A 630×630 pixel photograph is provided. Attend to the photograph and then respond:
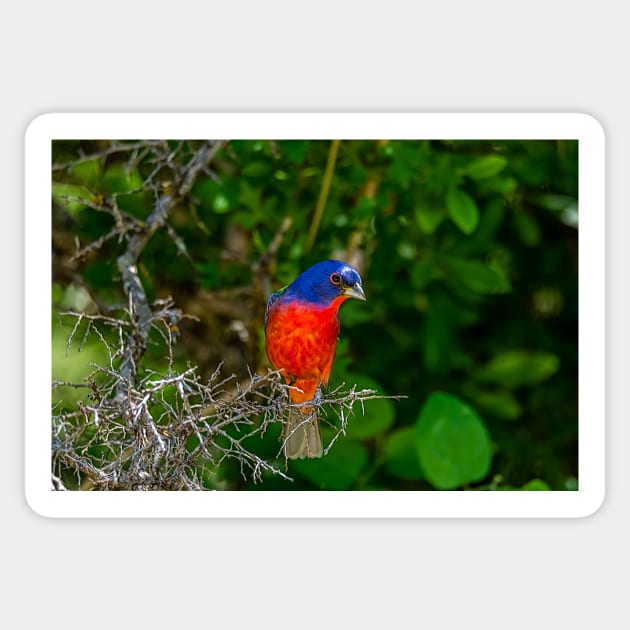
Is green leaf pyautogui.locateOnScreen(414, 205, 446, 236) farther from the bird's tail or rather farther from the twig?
the bird's tail

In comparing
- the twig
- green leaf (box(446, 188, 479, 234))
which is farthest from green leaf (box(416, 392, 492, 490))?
the twig

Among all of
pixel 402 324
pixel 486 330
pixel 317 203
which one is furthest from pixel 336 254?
pixel 486 330

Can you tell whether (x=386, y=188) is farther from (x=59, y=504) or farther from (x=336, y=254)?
(x=59, y=504)

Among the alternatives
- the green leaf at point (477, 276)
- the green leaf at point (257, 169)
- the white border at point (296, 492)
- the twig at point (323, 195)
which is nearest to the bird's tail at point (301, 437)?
the white border at point (296, 492)

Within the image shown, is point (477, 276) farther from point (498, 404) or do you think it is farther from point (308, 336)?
point (308, 336)

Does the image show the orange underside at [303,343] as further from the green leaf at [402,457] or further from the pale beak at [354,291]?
the green leaf at [402,457]

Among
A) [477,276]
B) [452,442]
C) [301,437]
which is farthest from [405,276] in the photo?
[301,437]
